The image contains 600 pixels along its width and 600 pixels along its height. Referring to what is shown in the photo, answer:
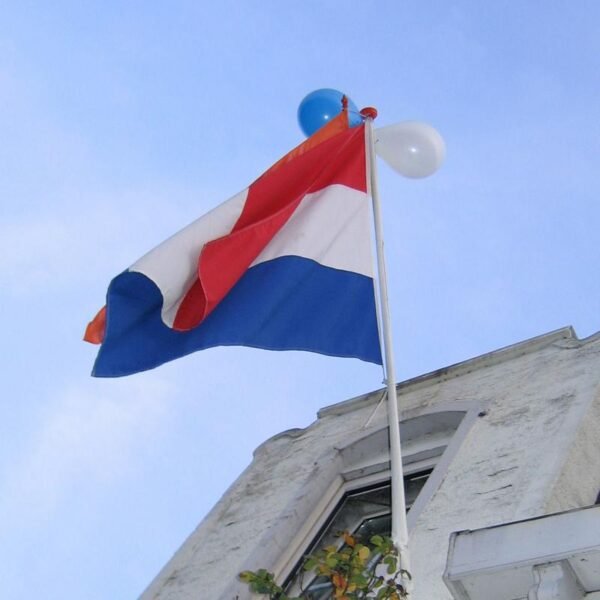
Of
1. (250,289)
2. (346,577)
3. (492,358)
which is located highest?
(492,358)

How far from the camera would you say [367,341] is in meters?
6.23

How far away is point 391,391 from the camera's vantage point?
18.4 ft

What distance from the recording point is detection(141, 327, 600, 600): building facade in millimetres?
4234

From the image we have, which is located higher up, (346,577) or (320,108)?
(320,108)

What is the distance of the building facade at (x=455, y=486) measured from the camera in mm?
4234

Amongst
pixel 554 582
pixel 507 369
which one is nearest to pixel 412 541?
pixel 554 582

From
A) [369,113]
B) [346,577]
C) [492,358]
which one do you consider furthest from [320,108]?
[346,577]

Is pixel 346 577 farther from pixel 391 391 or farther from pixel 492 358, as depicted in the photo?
pixel 492 358

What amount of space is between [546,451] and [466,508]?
602 millimetres

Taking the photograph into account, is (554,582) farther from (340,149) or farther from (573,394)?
(340,149)

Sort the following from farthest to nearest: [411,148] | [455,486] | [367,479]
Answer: [367,479] < [411,148] < [455,486]

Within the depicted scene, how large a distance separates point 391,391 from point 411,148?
1.99m

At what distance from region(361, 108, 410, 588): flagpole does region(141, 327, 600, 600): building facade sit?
0.84 ft

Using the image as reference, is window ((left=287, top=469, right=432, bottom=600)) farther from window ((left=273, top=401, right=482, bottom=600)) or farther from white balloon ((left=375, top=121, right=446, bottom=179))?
white balloon ((left=375, top=121, right=446, bottom=179))
